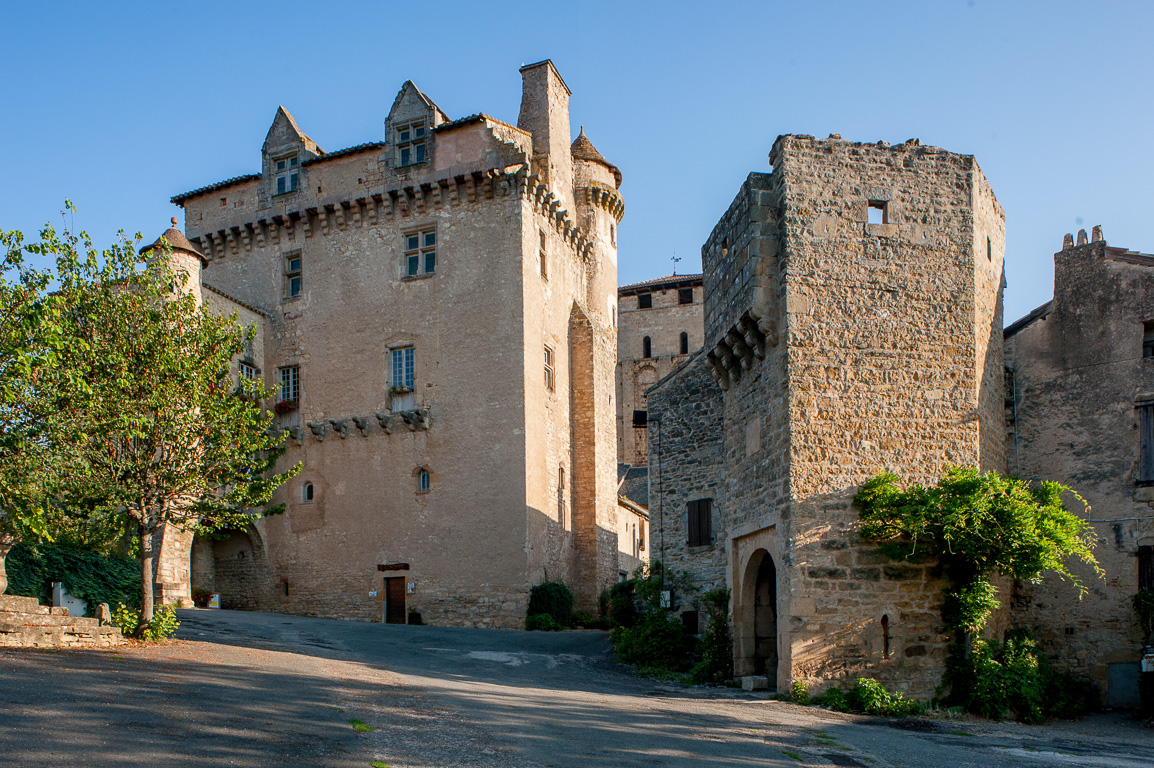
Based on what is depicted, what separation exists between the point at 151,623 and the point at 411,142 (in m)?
19.1

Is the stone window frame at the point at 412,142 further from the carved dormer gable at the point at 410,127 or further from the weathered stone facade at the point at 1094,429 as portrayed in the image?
the weathered stone facade at the point at 1094,429

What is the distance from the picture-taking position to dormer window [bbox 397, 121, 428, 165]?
105 feet

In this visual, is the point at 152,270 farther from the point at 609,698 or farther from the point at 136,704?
the point at 609,698

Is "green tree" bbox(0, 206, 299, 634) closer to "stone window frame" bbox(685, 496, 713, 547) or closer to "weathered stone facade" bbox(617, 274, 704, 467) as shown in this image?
"stone window frame" bbox(685, 496, 713, 547)

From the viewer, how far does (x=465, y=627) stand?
28438 millimetres

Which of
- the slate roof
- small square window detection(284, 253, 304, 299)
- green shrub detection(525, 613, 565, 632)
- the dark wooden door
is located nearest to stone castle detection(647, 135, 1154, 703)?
green shrub detection(525, 613, 565, 632)

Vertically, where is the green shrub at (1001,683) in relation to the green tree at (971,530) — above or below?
below

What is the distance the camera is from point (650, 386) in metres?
27.8

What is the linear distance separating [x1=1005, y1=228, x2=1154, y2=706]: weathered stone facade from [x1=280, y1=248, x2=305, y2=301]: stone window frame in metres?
22.6

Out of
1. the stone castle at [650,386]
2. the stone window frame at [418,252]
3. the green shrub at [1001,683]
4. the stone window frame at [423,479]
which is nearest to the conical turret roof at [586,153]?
the stone castle at [650,386]

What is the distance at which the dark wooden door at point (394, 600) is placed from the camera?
97.9 ft

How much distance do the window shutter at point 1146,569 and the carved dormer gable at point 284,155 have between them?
1053 inches

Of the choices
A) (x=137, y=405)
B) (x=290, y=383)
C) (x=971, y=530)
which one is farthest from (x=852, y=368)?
(x=290, y=383)

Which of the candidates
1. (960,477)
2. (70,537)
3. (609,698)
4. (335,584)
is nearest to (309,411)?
(335,584)
